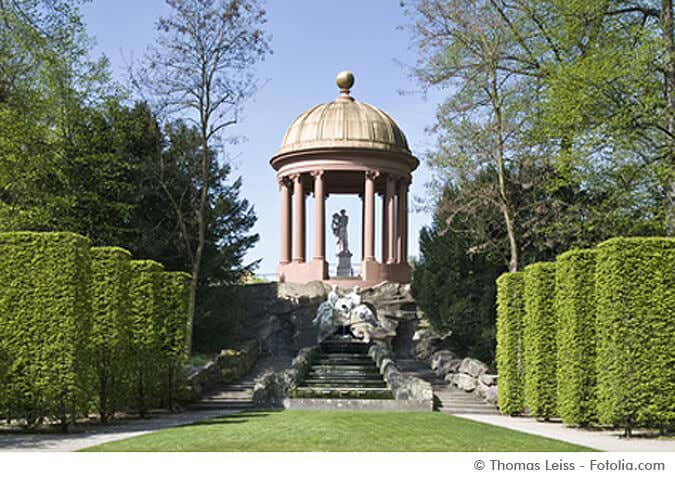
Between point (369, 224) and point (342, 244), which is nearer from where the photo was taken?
point (369, 224)

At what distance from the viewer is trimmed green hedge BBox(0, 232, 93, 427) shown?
1440cm

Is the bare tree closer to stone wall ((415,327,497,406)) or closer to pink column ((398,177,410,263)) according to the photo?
stone wall ((415,327,497,406))

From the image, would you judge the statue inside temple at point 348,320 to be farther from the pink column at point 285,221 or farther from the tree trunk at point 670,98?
the tree trunk at point 670,98

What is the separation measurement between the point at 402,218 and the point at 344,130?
5847 mm

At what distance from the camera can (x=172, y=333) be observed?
20.5 metres

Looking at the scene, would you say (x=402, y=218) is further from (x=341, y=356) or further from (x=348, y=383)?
(x=348, y=383)

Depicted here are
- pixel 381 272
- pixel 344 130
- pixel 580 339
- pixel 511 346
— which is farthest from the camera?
pixel 344 130

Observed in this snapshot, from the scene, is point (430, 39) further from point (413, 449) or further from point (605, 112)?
point (413, 449)

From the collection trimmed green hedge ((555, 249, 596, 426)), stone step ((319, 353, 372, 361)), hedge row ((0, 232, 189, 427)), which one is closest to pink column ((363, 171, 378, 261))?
stone step ((319, 353, 372, 361))

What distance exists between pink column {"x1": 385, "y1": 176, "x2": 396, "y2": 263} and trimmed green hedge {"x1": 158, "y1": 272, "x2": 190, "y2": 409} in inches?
805

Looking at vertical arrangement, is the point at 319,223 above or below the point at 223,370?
above

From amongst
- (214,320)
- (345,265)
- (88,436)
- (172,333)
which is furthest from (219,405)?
(345,265)

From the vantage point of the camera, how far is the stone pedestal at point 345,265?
135 feet
